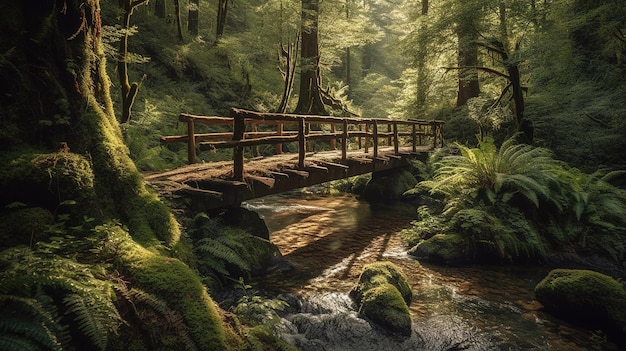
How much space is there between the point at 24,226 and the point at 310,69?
15.5m

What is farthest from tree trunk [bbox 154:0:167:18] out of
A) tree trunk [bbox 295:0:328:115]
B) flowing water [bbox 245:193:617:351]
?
flowing water [bbox 245:193:617:351]

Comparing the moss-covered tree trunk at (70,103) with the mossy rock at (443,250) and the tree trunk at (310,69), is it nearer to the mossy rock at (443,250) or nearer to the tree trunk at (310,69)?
the mossy rock at (443,250)

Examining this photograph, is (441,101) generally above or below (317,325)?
above

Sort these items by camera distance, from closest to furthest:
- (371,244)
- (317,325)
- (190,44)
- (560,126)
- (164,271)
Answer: (164,271) → (317,325) → (371,244) → (560,126) → (190,44)

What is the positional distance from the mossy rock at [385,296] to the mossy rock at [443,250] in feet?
6.09

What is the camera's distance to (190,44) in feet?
61.7

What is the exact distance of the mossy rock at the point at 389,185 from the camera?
14.4 metres

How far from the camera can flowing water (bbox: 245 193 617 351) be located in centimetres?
499

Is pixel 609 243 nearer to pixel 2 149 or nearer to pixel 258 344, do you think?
pixel 258 344

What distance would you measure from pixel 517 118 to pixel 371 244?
319 inches

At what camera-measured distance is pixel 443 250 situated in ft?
25.8

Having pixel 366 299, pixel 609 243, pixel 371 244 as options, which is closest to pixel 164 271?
pixel 366 299

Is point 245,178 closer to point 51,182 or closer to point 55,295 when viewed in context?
point 51,182

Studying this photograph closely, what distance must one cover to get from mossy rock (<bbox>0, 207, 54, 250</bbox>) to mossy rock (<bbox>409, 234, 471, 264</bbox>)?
23.0 ft
